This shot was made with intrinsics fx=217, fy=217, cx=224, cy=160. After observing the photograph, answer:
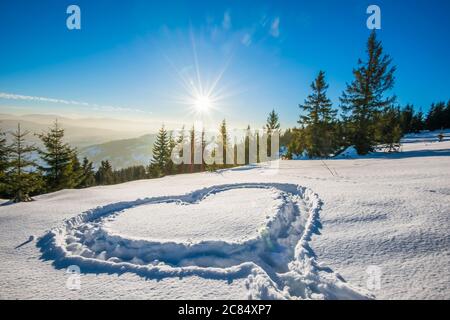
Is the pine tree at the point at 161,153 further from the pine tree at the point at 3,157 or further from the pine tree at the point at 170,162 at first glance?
the pine tree at the point at 3,157

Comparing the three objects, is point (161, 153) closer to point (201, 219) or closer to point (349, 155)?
point (349, 155)

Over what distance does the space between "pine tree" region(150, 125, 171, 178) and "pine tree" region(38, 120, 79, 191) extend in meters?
16.6

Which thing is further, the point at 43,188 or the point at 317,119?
the point at 317,119

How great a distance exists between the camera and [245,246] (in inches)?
188

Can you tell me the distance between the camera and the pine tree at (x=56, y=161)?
2483 cm

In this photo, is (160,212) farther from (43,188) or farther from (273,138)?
(273,138)

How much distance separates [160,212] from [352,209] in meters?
6.02

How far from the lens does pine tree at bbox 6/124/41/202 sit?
21500mm

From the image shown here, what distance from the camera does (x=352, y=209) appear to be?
5.98m

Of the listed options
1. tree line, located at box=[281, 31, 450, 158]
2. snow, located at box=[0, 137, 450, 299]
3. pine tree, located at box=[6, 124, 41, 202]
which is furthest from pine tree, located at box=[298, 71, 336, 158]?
pine tree, located at box=[6, 124, 41, 202]

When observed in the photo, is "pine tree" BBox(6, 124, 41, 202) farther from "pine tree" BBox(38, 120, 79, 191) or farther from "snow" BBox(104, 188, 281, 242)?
"snow" BBox(104, 188, 281, 242)

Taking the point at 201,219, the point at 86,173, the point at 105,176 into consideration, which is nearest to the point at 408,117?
the point at 201,219

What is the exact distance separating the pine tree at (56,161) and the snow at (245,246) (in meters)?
19.9
